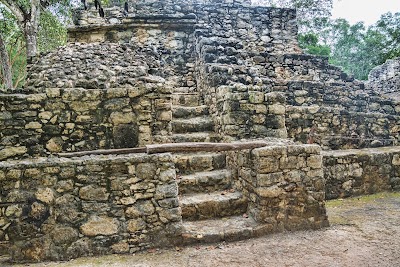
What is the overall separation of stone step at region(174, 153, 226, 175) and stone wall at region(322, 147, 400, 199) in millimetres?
2148

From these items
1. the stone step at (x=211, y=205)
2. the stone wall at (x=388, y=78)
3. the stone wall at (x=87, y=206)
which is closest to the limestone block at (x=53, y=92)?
the stone wall at (x=87, y=206)

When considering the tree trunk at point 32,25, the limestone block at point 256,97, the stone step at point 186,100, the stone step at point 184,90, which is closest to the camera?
the limestone block at point 256,97

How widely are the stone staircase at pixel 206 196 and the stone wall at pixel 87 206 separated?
512 mm

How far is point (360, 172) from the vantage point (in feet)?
18.7

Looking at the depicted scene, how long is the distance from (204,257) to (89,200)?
1.50 m

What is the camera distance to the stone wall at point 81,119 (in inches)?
156

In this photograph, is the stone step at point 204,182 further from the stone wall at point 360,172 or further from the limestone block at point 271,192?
the stone wall at point 360,172

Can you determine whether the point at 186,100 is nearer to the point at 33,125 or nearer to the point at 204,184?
the point at 204,184

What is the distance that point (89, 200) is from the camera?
132 inches

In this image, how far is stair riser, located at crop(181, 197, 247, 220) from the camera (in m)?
4.10

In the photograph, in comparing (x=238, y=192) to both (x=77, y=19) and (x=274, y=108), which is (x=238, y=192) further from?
(x=77, y=19)

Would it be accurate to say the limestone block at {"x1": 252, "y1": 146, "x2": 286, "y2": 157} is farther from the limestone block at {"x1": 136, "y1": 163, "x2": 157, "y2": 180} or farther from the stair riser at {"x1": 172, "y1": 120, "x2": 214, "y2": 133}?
the stair riser at {"x1": 172, "y1": 120, "x2": 214, "y2": 133}

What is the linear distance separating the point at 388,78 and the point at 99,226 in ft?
45.3

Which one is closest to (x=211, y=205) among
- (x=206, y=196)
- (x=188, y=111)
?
(x=206, y=196)
